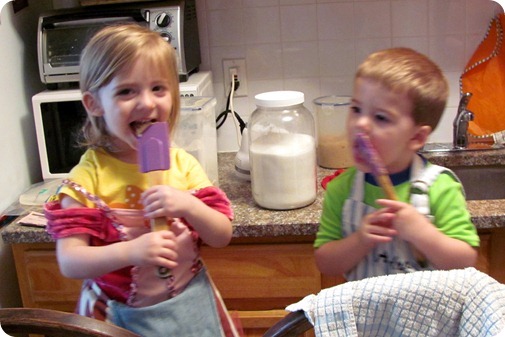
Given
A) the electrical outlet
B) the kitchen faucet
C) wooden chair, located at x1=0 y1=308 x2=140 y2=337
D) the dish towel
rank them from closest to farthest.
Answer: the dish towel, wooden chair, located at x1=0 y1=308 x2=140 y2=337, the kitchen faucet, the electrical outlet

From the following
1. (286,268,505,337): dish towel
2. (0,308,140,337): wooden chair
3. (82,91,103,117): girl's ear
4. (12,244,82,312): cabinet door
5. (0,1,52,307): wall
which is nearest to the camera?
(286,268,505,337): dish towel

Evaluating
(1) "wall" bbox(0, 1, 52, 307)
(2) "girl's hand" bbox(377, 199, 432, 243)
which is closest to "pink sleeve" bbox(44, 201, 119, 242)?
(2) "girl's hand" bbox(377, 199, 432, 243)

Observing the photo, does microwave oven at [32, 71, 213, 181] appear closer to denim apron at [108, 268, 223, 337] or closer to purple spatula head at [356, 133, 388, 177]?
denim apron at [108, 268, 223, 337]

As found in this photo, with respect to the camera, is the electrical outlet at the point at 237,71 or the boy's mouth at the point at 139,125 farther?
the electrical outlet at the point at 237,71

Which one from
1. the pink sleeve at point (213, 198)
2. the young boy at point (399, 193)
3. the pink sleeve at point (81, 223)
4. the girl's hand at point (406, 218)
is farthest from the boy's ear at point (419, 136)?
the pink sleeve at point (81, 223)

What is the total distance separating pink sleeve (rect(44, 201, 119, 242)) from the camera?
100cm

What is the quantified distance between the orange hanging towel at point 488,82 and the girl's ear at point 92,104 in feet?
4.23

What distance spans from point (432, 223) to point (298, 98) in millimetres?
613

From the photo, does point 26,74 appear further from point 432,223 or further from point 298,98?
point 432,223

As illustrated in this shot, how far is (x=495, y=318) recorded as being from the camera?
77cm

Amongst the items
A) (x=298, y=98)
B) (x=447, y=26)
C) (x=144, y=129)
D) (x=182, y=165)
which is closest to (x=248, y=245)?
(x=298, y=98)

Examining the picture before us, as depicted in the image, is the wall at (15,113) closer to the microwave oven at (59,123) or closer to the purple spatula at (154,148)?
the microwave oven at (59,123)

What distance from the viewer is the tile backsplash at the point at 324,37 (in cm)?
191

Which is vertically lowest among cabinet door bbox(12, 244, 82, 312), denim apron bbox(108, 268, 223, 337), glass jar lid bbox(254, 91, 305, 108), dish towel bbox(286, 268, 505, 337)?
cabinet door bbox(12, 244, 82, 312)
